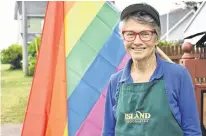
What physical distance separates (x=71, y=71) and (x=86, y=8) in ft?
1.79

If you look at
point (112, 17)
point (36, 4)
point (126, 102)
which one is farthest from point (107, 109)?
point (36, 4)

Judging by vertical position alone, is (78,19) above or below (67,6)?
below

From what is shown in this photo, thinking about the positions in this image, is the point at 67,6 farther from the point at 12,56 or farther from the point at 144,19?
the point at 12,56

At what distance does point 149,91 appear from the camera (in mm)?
1791

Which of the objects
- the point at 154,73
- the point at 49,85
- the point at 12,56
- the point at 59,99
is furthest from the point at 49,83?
the point at 12,56

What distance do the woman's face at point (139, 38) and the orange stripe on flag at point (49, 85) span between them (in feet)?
3.75

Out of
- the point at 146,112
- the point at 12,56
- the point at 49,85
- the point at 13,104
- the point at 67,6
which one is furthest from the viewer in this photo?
the point at 12,56

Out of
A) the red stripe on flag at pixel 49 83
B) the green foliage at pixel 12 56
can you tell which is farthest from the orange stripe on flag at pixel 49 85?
the green foliage at pixel 12 56

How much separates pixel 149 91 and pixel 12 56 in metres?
26.8

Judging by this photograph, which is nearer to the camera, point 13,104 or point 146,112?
point 146,112

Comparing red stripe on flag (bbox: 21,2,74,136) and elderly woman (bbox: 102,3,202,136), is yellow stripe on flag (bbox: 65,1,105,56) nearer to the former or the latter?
red stripe on flag (bbox: 21,2,74,136)

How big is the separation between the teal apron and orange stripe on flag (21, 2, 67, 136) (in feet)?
3.59

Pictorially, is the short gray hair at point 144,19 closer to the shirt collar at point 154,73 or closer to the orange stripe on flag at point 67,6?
the shirt collar at point 154,73

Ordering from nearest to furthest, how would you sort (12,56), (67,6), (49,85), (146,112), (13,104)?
(146,112)
(49,85)
(67,6)
(13,104)
(12,56)
